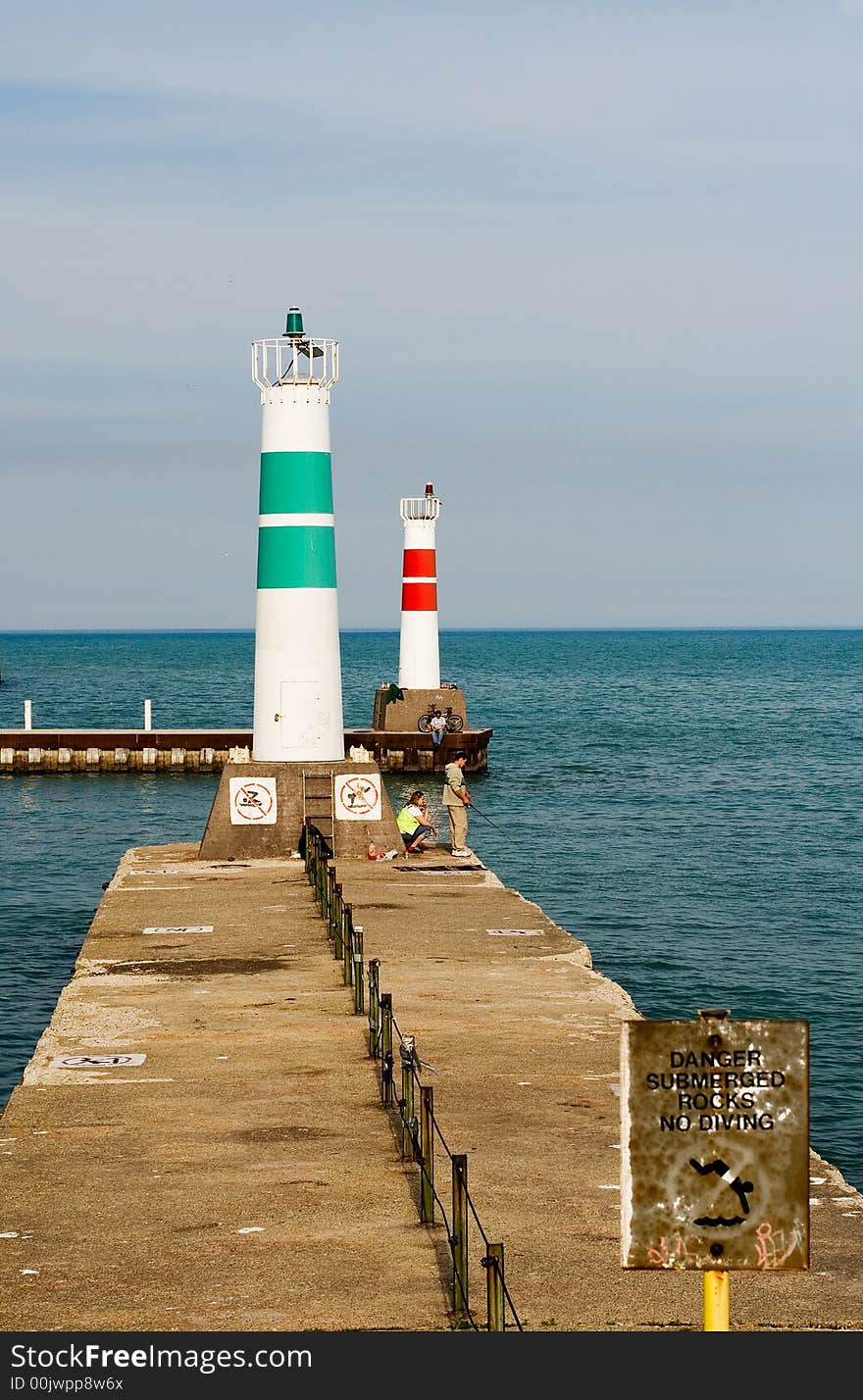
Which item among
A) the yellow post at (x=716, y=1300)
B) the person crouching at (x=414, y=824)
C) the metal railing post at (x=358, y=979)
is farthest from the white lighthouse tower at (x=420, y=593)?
the yellow post at (x=716, y=1300)

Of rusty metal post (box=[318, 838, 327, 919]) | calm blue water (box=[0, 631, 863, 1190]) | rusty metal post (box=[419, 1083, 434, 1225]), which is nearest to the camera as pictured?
rusty metal post (box=[419, 1083, 434, 1225])

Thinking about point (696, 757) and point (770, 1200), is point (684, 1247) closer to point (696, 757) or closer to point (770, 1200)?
point (770, 1200)

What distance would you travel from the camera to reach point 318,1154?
41.1ft

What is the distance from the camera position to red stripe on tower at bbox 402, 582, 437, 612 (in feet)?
190

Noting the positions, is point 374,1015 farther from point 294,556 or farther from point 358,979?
point 294,556

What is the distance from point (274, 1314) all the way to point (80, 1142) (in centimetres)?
403

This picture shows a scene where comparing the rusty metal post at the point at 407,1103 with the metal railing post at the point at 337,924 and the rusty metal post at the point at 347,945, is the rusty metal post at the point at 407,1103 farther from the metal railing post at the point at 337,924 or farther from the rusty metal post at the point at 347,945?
the metal railing post at the point at 337,924

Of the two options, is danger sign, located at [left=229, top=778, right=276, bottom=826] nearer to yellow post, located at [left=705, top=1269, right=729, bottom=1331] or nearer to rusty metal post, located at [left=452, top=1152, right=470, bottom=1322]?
rusty metal post, located at [left=452, top=1152, right=470, bottom=1322]

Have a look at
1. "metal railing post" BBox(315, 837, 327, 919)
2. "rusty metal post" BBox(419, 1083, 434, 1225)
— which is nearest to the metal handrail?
"rusty metal post" BBox(419, 1083, 434, 1225)

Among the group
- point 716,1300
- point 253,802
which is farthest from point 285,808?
point 716,1300

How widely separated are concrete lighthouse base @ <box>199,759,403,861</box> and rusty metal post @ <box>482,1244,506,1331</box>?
19.2 metres

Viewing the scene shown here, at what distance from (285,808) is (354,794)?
1.08 metres

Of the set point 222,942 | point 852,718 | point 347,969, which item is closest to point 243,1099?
point 347,969

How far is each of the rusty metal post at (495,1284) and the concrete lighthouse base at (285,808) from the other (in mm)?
19217
